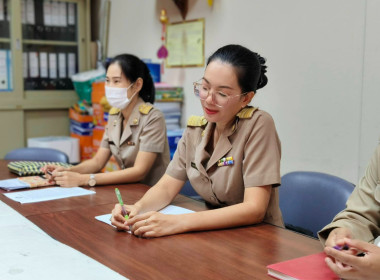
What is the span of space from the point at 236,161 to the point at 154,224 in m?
0.40

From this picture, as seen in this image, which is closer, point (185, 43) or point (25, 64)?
point (185, 43)

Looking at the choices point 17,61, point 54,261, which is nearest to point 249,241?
point 54,261

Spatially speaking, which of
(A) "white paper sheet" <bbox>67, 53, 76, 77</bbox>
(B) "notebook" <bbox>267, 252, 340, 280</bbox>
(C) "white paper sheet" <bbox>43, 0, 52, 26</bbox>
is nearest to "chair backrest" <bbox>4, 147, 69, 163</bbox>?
(A) "white paper sheet" <bbox>67, 53, 76, 77</bbox>

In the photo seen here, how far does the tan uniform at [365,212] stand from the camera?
119 cm

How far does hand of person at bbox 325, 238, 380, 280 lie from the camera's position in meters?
0.90

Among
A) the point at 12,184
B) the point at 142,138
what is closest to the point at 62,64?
the point at 142,138

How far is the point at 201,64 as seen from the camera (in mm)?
3098

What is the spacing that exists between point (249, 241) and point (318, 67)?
1382 millimetres

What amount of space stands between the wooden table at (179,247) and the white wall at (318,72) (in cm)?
104

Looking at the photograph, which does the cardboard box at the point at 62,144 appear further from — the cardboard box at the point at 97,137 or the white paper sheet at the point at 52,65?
the white paper sheet at the point at 52,65

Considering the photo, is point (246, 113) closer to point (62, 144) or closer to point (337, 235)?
point (337, 235)

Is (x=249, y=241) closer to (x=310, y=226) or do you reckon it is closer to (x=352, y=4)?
(x=310, y=226)

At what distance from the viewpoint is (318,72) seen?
234cm

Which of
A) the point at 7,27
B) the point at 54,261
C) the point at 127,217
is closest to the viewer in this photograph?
the point at 54,261
